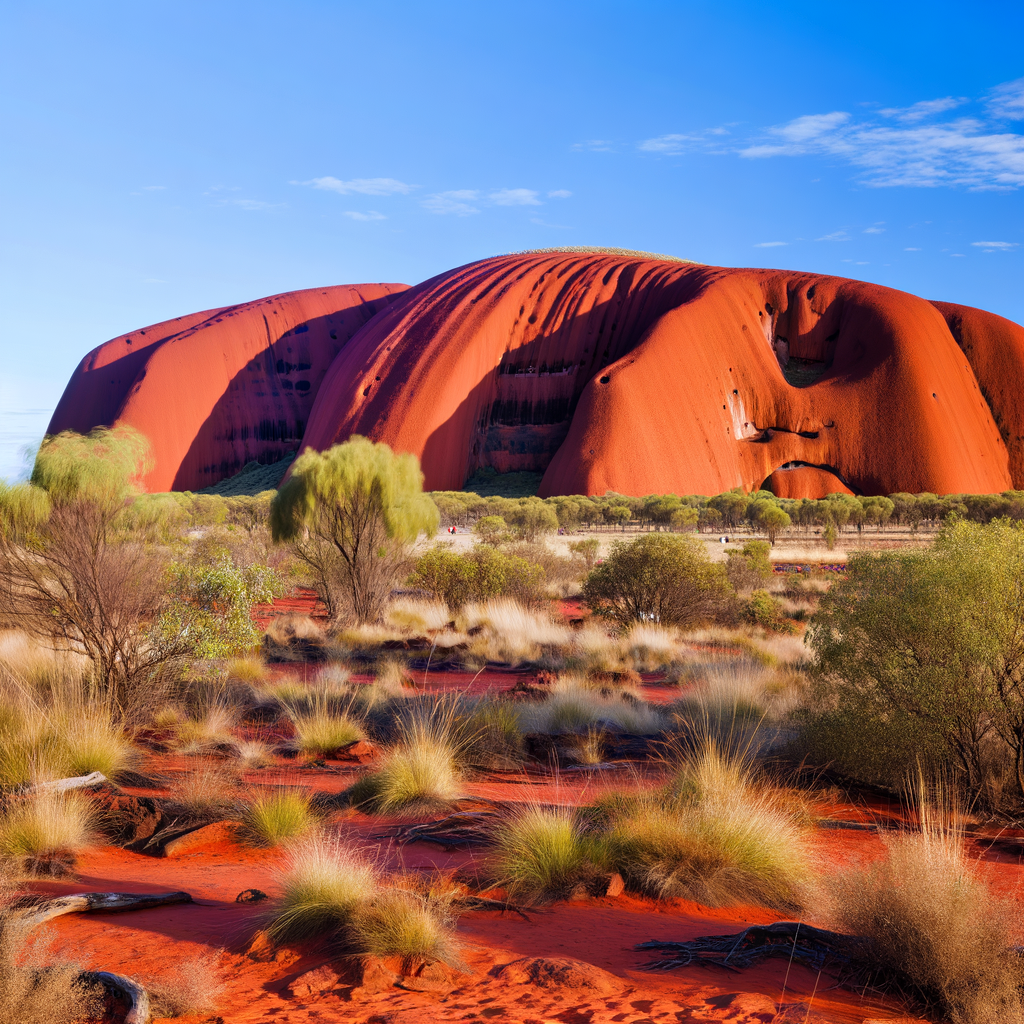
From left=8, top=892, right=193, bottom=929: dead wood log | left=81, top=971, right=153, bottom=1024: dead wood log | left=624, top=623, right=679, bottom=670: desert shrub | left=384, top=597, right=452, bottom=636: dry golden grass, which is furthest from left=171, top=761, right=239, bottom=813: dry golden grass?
left=384, top=597, right=452, bottom=636: dry golden grass

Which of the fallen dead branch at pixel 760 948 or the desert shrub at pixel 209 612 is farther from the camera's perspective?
the desert shrub at pixel 209 612

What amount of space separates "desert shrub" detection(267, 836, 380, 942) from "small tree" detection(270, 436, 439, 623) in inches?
462

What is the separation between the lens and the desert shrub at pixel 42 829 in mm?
4555

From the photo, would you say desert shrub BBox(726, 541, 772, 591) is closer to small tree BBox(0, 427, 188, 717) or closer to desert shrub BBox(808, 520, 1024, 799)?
desert shrub BBox(808, 520, 1024, 799)

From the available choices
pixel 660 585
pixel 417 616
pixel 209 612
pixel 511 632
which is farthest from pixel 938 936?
pixel 417 616

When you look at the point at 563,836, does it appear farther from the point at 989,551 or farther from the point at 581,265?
the point at 581,265

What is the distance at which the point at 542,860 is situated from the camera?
4324 millimetres

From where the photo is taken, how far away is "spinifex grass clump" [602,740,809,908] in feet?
14.0

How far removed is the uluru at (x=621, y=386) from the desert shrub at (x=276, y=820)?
142ft

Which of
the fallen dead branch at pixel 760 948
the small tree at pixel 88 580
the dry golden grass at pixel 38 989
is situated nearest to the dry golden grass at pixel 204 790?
the small tree at pixel 88 580

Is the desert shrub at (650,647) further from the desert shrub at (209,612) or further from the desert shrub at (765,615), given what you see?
the desert shrub at (209,612)

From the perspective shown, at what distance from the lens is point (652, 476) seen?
4959cm

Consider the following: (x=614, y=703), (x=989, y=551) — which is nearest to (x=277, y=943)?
(x=989, y=551)

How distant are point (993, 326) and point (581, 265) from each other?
3140 cm
